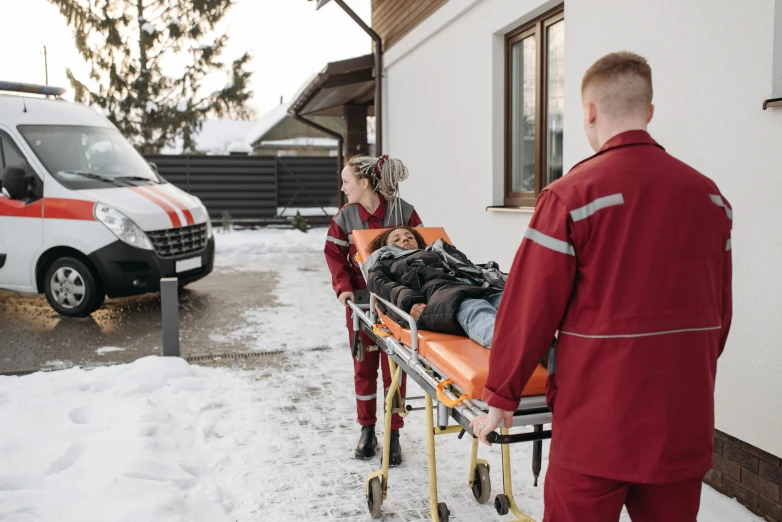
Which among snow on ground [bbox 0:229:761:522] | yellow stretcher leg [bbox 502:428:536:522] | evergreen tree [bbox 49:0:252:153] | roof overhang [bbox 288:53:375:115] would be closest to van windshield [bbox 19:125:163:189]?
roof overhang [bbox 288:53:375:115]

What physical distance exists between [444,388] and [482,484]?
4.12ft

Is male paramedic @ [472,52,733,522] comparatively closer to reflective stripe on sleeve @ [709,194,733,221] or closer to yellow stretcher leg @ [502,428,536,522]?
reflective stripe on sleeve @ [709,194,733,221]

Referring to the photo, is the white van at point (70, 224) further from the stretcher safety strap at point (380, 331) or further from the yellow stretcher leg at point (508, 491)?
the yellow stretcher leg at point (508, 491)

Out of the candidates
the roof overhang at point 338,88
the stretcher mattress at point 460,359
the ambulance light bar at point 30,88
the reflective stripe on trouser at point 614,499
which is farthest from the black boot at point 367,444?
the roof overhang at point 338,88

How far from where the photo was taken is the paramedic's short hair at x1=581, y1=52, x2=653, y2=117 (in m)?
1.82

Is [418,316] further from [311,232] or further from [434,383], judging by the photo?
[311,232]

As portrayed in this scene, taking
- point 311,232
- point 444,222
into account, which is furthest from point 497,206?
point 311,232

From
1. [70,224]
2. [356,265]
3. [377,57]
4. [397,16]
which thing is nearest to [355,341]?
[356,265]

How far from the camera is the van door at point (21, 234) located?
8.07 metres

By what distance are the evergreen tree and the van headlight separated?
632 inches

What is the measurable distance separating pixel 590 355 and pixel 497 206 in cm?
515

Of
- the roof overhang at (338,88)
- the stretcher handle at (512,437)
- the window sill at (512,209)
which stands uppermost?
the roof overhang at (338,88)

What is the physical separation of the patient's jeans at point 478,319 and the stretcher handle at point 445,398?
0.90ft

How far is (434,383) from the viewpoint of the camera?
2553 mm
